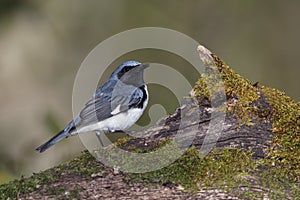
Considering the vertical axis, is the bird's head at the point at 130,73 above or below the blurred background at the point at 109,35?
below

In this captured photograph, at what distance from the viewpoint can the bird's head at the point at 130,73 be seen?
6.09 metres

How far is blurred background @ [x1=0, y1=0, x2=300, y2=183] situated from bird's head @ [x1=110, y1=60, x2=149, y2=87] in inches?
107

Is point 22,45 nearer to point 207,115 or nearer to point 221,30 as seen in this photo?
point 221,30

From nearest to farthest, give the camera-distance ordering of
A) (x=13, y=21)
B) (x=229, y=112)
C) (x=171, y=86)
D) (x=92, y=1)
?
(x=229, y=112) → (x=171, y=86) → (x=13, y=21) → (x=92, y=1)

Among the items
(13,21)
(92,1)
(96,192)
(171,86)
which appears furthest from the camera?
(92,1)

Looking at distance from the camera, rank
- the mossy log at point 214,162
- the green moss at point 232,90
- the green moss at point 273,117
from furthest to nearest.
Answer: the green moss at point 232,90 < the green moss at point 273,117 < the mossy log at point 214,162

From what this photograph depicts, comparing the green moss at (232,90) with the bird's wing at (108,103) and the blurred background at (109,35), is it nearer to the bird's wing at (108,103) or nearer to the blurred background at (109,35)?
the bird's wing at (108,103)

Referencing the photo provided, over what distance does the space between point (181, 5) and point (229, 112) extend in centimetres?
448

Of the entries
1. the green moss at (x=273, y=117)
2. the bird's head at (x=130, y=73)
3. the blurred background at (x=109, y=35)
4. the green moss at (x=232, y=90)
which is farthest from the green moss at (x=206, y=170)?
the blurred background at (x=109, y=35)

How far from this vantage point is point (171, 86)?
7652 mm

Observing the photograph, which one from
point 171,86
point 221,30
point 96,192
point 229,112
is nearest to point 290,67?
point 221,30

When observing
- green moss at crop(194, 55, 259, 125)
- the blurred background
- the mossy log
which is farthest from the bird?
the blurred background

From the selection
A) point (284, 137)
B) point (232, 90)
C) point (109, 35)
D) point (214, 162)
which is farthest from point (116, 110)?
point (109, 35)

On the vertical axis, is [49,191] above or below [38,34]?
below
